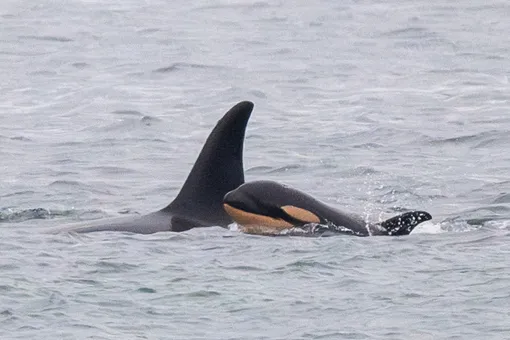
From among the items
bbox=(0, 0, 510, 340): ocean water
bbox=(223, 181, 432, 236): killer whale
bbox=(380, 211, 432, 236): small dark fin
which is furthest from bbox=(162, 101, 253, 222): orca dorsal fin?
bbox=(380, 211, 432, 236): small dark fin

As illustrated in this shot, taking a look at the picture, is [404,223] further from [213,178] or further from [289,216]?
[213,178]

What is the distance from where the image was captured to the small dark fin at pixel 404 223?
16.7 metres

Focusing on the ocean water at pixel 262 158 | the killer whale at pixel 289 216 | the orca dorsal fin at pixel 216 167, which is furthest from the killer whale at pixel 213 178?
the ocean water at pixel 262 158

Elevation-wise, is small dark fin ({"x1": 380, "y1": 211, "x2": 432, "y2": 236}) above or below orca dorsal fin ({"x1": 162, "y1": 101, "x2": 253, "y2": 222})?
below

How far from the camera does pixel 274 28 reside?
139ft

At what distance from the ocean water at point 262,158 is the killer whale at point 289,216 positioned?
280 mm

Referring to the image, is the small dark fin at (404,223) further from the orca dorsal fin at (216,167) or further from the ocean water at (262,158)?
the orca dorsal fin at (216,167)

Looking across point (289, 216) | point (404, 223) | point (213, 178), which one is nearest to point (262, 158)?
point (213, 178)

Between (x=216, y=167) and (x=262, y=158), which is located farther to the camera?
(x=262, y=158)

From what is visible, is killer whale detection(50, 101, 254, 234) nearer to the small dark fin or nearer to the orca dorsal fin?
the orca dorsal fin

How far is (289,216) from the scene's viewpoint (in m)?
17.2

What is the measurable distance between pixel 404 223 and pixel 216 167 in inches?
92.8

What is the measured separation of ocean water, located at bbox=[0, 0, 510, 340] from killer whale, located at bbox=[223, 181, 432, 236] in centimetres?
28

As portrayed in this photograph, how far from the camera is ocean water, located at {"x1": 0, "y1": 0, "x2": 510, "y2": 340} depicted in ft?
44.3
